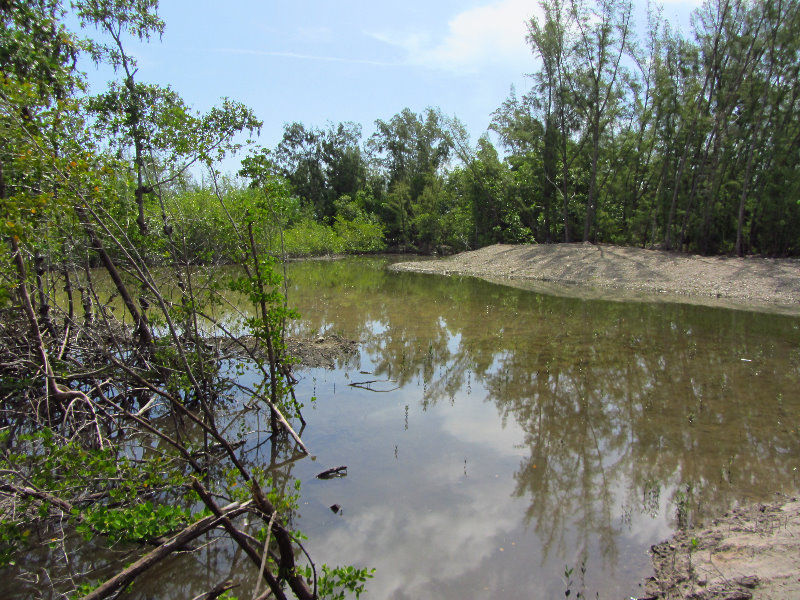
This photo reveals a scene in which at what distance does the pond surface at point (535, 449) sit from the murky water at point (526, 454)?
0.02m

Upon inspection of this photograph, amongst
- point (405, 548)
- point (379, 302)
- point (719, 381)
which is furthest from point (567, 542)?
point (379, 302)

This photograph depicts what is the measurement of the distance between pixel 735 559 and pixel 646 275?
21080 mm

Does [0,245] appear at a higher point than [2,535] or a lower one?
higher

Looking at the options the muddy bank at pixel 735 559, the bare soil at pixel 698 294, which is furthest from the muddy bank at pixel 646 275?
the muddy bank at pixel 735 559

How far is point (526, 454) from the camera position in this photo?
6.48m

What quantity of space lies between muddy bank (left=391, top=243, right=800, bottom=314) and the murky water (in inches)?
265

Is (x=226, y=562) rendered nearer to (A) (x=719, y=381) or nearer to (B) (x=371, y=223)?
(A) (x=719, y=381)

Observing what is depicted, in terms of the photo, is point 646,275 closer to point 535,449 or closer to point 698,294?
point 698,294

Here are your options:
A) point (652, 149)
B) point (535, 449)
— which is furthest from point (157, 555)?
point (652, 149)

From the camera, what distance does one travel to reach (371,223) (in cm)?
4956

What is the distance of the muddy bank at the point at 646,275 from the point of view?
19.0 meters

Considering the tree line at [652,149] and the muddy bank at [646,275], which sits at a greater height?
the tree line at [652,149]

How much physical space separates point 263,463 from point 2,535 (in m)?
2.97

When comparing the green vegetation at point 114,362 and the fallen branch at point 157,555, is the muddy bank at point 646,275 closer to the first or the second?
the green vegetation at point 114,362
